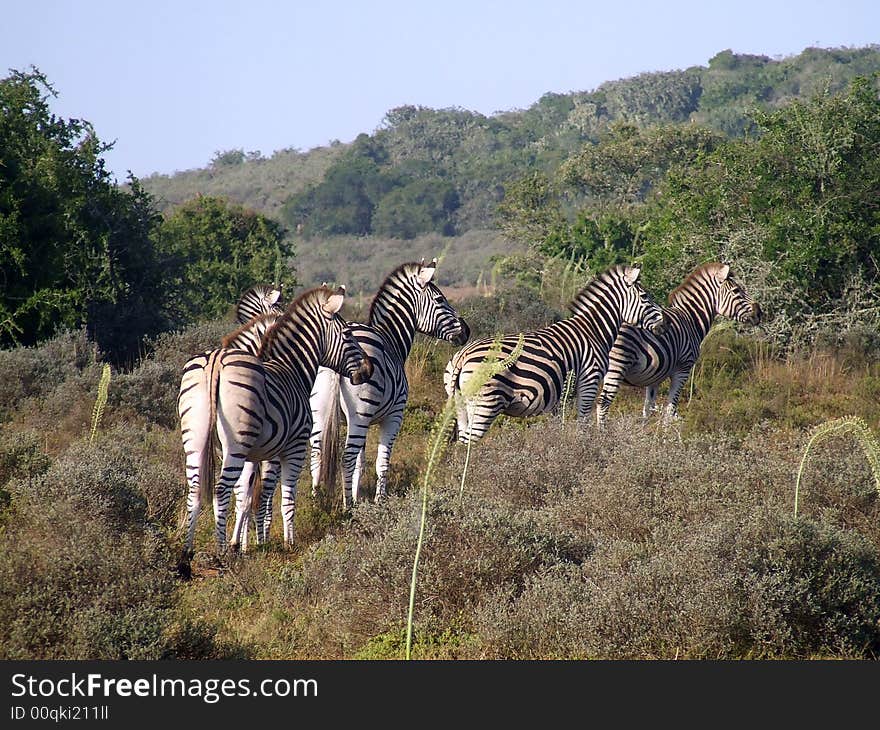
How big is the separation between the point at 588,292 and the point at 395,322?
7.39ft

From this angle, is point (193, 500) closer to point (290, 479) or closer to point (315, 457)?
point (290, 479)

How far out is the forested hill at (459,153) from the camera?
165 feet

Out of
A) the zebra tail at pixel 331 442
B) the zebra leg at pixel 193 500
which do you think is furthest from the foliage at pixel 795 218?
the zebra leg at pixel 193 500

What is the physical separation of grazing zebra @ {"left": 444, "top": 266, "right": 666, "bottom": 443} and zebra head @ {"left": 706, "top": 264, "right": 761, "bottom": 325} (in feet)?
4.15

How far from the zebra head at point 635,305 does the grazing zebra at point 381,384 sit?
1914mm

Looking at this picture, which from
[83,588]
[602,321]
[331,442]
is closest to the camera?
[83,588]

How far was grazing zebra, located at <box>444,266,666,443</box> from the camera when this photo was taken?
980 centimetres

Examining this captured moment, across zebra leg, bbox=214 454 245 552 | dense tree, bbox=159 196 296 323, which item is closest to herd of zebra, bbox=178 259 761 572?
zebra leg, bbox=214 454 245 552

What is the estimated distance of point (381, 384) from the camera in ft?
30.2

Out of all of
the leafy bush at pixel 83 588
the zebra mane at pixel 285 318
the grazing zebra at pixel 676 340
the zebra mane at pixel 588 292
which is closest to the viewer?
the leafy bush at pixel 83 588

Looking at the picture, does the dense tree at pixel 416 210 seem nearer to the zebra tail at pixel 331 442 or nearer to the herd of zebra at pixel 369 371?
the herd of zebra at pixel 369 371

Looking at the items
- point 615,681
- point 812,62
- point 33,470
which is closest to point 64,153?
point 33,470

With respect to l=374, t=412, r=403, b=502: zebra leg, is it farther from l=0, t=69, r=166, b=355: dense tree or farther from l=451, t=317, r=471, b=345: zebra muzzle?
l=0, t=69, r=166, b=355: dense tree

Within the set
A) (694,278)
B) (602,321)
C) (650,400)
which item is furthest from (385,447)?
(694,278)
